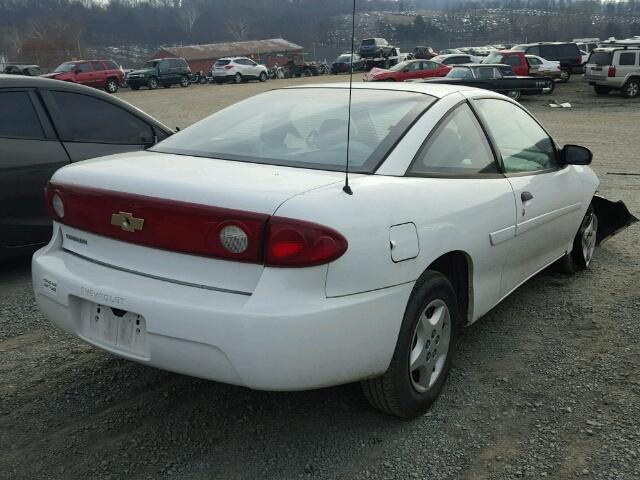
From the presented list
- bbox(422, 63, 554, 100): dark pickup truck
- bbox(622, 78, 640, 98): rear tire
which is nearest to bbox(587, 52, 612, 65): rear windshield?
bbox(622, 78, 640, 98): rear tire

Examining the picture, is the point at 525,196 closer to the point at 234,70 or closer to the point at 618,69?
the point at 618,69

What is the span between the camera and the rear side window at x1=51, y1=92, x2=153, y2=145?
205 inches

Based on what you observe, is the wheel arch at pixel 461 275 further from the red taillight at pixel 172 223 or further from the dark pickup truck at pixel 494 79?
the dark pickup truck at pixel 494 79

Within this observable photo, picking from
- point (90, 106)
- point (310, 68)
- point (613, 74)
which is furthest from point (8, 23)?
point (90, 106)

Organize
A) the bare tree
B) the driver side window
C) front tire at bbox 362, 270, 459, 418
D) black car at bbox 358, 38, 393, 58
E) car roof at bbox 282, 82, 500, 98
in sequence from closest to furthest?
1. front tire at bbox 362, 270, 459, 418
2. car roof at bbox 282, 82, 500, 98
3. the driver side window
4. black car at bbox 358, 38, 393, 58
5. the bare tree

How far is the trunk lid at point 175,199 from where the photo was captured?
2410mm

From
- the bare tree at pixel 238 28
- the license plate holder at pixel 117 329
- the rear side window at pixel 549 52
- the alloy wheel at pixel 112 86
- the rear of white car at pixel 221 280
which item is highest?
the bare tree at pixel 238 28

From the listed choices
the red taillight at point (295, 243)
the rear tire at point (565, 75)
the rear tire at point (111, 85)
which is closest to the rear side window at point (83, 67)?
the rear tire at point (111, 85)

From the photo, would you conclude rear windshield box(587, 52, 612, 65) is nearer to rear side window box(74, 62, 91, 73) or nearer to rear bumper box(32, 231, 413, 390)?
rear side window box(74, 62, 91, 73)

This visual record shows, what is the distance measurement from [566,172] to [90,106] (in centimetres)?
379

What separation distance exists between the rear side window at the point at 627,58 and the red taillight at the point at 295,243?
24473 mm

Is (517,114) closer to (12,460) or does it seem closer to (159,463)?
(159,463)

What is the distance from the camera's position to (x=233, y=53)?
82.1 metres

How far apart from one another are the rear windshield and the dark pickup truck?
253cm
